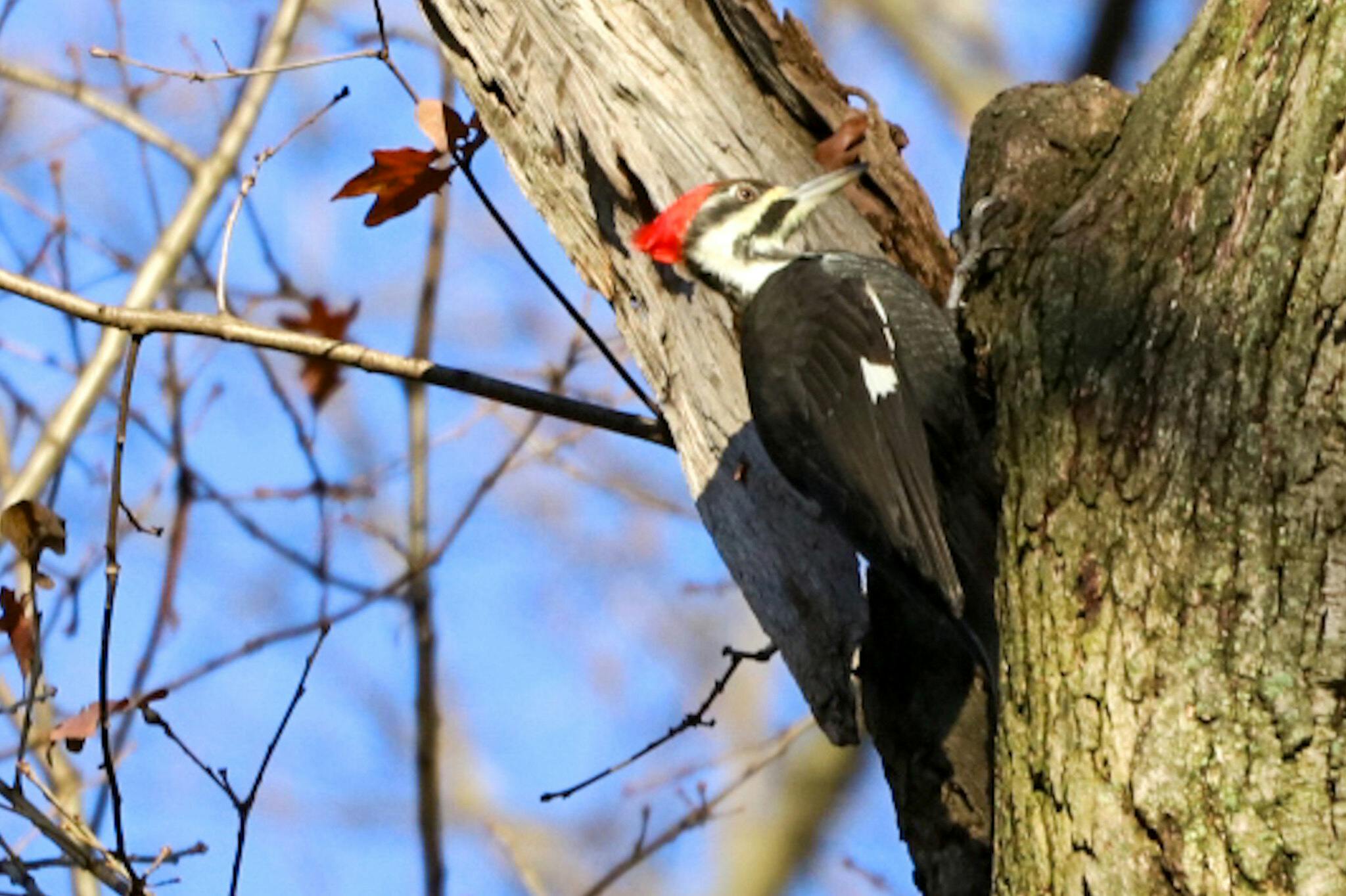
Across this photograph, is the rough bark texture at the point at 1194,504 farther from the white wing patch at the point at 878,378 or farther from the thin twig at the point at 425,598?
the thin twig at the point at 425,598

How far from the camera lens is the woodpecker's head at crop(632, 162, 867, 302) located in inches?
132

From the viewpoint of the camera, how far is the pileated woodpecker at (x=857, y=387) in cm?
318

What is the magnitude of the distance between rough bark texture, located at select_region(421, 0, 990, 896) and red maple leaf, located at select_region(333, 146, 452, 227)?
0.19 metres

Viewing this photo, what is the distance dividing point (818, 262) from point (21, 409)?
2.46 meters

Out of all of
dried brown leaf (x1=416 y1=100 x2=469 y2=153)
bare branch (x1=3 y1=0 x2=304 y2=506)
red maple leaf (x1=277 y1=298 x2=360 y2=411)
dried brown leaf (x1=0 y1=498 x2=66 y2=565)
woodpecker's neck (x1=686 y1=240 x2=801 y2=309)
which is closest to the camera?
dried brown leaf (x1=0 y1=498 x2=66 y2=565)

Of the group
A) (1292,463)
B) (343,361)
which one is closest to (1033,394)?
(1292,463)

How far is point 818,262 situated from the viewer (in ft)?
11.7

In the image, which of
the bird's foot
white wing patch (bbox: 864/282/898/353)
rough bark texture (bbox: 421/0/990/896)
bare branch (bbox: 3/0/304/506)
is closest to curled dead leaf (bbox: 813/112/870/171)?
rough bark texture (bbox: 421/0/990/896)

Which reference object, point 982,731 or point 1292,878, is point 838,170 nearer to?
point 982,731

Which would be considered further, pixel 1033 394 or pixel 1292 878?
pixel 1033 394

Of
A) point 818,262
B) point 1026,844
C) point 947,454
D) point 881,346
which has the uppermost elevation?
point 818,262

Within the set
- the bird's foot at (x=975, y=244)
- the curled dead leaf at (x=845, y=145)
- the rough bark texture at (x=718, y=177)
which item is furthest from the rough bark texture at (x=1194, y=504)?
the curled dead leaf at (x=845, y=145)

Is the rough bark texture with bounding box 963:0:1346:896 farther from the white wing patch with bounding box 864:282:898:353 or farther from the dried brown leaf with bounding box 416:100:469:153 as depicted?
the dried brown leaf with bounding box 416:100:469:153

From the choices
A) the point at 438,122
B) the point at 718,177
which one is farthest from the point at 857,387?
the point at 438,122
